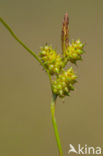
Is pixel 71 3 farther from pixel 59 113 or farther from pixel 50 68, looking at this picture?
pixel 50 68

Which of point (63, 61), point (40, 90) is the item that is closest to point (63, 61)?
point (63, 61)

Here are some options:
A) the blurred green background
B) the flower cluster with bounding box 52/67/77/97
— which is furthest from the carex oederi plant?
the blurred green background

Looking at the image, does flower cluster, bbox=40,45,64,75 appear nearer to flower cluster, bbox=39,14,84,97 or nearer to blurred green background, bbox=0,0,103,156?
flower cluster, bbox=39,14,84,97

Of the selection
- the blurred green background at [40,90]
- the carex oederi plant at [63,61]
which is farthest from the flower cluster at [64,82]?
the blurred green background at [40,90]

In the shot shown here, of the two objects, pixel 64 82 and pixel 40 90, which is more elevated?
pixel 40 90

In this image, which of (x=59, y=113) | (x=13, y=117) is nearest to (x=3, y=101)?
(x=13, y=117)

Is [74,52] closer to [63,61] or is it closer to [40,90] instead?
[63,61]

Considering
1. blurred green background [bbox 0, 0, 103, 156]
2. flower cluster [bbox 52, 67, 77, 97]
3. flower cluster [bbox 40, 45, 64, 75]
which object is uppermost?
blurred green background [bbox 0, 0, 103, 156]
